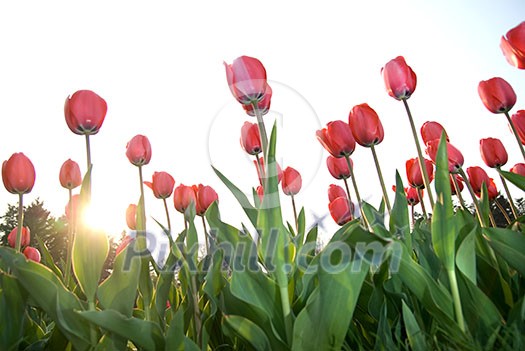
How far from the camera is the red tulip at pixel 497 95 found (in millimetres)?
2711

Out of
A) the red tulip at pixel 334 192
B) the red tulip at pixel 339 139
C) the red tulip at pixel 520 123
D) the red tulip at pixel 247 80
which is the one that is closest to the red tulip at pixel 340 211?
the red tulip at pixel 334 192

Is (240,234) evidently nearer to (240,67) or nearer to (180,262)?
(180,262)

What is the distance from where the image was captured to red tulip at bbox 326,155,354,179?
3412mm

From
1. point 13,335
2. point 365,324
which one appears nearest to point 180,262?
point 13,335

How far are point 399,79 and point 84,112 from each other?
1.81m

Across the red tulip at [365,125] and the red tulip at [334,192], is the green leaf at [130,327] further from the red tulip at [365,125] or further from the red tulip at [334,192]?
the red tulip at [334,192]

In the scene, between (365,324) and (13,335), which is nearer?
(13,335)

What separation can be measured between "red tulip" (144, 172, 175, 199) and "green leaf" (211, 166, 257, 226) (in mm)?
1747

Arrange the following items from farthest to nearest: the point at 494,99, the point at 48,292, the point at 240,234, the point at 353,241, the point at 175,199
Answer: the point at 175,199 < the point at 494,99 < the point at 240,234 < the point at 48,292 < the point at 353,241

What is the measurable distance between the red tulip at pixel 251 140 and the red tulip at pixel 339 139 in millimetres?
498

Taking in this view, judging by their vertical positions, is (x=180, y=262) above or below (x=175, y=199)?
below

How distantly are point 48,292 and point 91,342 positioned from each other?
28cm

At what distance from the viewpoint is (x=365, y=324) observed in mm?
1872

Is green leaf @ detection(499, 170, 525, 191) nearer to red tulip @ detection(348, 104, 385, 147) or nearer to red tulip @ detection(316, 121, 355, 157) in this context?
red tulip @ detection(348, 104, 385, 147)
